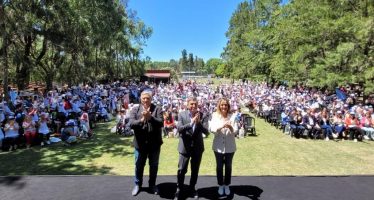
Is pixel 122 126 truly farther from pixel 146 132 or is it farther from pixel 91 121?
pixel 146 132

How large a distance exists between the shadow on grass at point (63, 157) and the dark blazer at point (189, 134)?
3396mm

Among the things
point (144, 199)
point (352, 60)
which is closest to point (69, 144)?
point (144, 199)

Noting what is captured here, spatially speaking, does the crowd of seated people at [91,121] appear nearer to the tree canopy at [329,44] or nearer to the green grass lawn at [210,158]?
the green grass lawn at [210,158]

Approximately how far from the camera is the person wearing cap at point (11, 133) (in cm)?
975

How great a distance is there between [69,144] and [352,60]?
15.1m

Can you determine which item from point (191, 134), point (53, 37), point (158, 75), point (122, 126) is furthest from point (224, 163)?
point (158, 75)

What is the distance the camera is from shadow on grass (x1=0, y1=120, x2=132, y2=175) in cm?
778

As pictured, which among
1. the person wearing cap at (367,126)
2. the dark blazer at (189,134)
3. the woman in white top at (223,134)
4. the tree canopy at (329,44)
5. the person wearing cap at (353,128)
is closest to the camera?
the dark blazer at (189,134)

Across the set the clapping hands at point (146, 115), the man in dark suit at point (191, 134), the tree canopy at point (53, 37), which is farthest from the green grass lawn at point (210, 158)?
the tree canopy at point (53, 37)

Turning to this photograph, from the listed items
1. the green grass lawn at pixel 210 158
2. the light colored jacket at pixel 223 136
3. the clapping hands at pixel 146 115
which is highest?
the clapping hands at pixel 146 115

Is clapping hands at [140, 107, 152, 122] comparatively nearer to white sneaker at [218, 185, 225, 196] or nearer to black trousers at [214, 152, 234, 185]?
black trousers at [214, 152, 234, 185]

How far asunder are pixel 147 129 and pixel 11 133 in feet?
21.5

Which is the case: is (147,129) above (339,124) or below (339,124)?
above

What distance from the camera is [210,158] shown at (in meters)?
9.09
